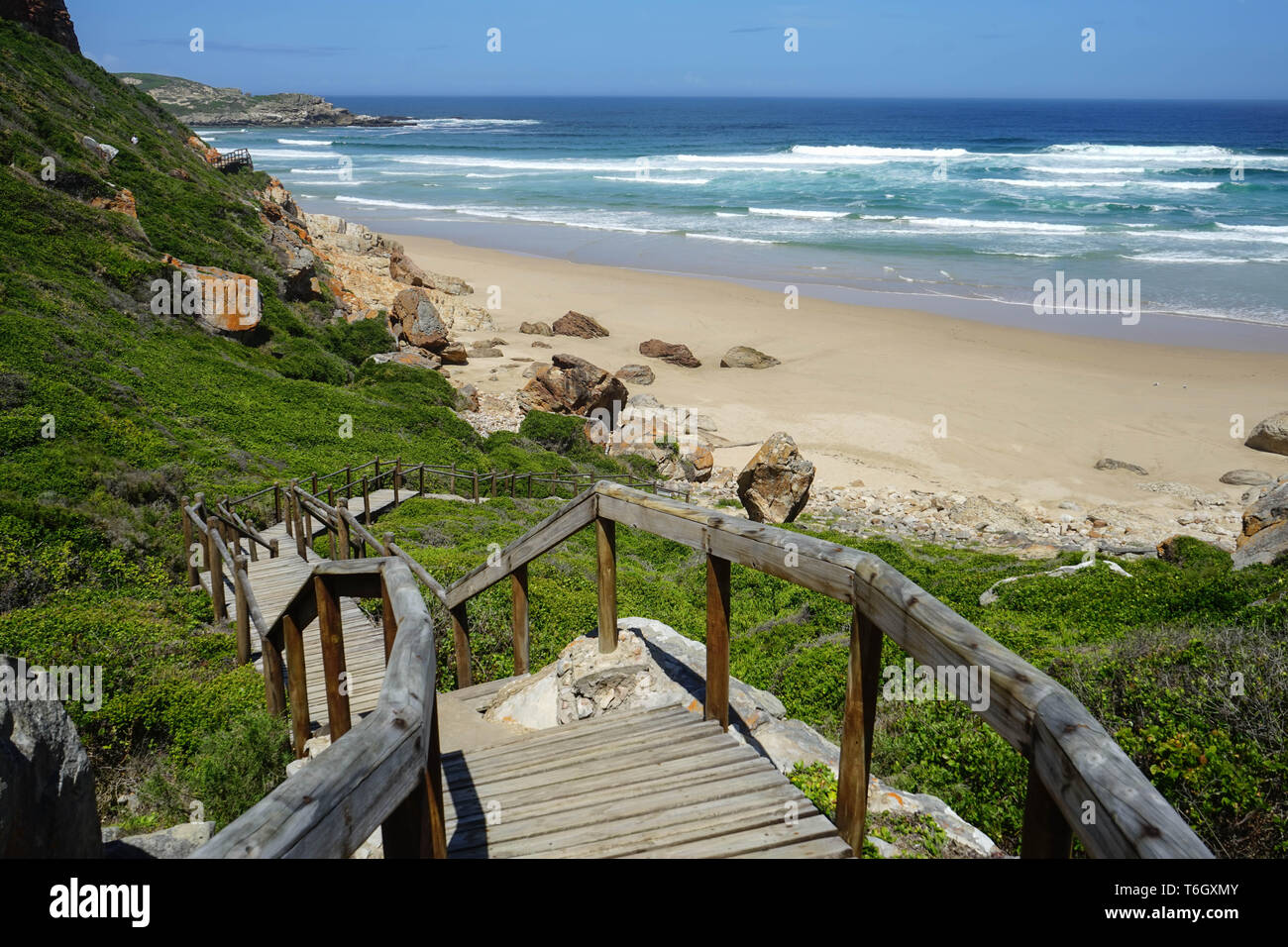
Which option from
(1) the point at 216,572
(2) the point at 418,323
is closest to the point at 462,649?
(1) the point at 216,572

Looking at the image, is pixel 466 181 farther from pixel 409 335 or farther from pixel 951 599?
pixel 951 599

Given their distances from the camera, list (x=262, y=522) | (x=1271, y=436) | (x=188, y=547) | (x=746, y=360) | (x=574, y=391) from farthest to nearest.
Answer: (x=746, y=360) < (x=574, y=391) < (x=1271, y=436) < (x=262, y=522) < (x=188, y=547)

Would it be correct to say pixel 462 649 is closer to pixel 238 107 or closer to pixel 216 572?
pixel 216 572

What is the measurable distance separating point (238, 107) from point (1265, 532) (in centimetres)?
18015

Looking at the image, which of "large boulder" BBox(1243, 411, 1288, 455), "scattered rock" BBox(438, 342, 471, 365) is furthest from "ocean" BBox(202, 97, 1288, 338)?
"scattered rock" BBox(438, 342, 471, 365)

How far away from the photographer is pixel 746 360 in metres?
Result: 26.8

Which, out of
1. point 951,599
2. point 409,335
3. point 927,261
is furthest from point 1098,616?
point 927,261

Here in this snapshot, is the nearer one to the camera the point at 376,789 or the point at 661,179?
the point at 376,789

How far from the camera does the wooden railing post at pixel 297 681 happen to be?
5043 mm

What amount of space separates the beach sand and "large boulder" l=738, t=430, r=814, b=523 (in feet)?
7.54

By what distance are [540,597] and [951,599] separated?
4.47 meters

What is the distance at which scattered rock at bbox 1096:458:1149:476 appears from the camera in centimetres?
1897

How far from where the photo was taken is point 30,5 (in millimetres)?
33594

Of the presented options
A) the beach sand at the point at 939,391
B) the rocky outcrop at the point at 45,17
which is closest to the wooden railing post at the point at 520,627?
the beach sand at the point at 939,391
